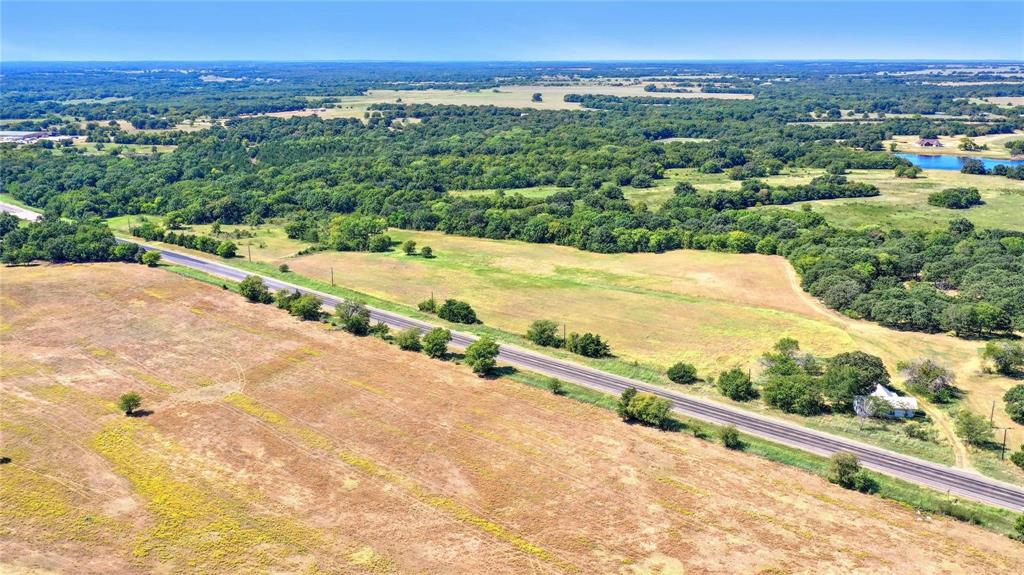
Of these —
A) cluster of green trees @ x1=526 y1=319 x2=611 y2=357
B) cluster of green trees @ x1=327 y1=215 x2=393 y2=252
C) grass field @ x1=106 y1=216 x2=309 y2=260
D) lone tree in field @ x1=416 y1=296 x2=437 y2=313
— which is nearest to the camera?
cluster of green trees @ x1=526 y1=319 x2=611 y2=357

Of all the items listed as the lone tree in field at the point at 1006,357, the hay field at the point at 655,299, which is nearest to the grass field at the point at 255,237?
the hay field at the point at 655,299

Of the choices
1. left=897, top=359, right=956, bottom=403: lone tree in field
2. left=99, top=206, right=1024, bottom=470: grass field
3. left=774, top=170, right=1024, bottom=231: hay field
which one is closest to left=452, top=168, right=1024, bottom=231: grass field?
left=774, top=170, right=1024, bottom=231: hay field

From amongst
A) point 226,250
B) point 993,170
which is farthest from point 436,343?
point 993,170

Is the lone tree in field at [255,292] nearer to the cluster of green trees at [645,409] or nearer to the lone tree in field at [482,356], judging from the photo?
the lone tree in field at [482,356]

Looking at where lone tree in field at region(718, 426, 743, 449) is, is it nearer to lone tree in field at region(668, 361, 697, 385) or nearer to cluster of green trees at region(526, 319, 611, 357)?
lone tree in field at region(668, 361, 697, 385)

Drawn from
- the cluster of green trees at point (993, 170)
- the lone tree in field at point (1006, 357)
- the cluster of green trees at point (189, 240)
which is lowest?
the lone tree in field at point (1006, 357)
